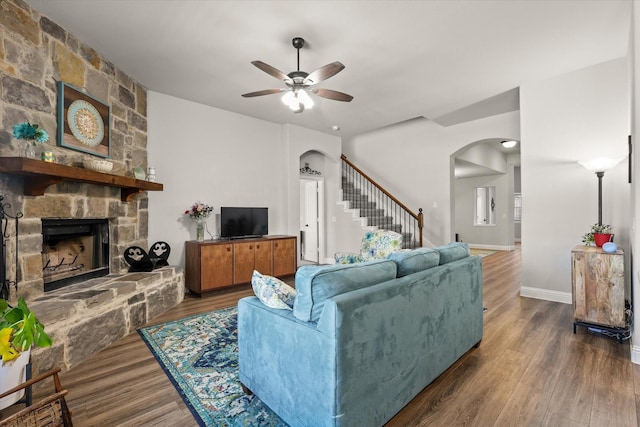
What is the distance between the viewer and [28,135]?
2447 mm

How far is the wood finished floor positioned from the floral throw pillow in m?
0.85

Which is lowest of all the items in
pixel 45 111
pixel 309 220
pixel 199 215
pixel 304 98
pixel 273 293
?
pixel 273 293

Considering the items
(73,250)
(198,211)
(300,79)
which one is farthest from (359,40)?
(73,250)

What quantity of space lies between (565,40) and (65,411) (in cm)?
503

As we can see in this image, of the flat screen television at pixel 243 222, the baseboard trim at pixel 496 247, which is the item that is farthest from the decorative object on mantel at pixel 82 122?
the baseboard trim at pixel 496 247

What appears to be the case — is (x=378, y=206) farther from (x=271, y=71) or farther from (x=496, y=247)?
(x=271, y=71)

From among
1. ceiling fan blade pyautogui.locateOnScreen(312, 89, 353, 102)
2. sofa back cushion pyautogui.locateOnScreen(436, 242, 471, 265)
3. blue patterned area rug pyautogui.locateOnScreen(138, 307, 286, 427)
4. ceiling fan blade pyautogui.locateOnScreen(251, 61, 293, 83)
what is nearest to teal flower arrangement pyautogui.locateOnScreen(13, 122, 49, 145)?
ceiling fan blade pyautogui.locateOnScreen(251, 61, 293, 83)

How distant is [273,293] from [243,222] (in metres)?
3.56

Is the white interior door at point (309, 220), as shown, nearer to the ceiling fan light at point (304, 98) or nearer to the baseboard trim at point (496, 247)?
the ceiling fan light at point (304, 98)

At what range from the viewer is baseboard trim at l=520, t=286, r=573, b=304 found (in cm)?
403

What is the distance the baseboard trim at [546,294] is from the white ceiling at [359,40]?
9.52 feet

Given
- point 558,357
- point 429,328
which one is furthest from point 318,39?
point 558,357

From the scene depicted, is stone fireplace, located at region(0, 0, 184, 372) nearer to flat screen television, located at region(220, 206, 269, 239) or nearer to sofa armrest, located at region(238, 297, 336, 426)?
flat screen television, located at region(220, 206, 269, 239)

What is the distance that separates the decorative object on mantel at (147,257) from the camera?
3873mm
